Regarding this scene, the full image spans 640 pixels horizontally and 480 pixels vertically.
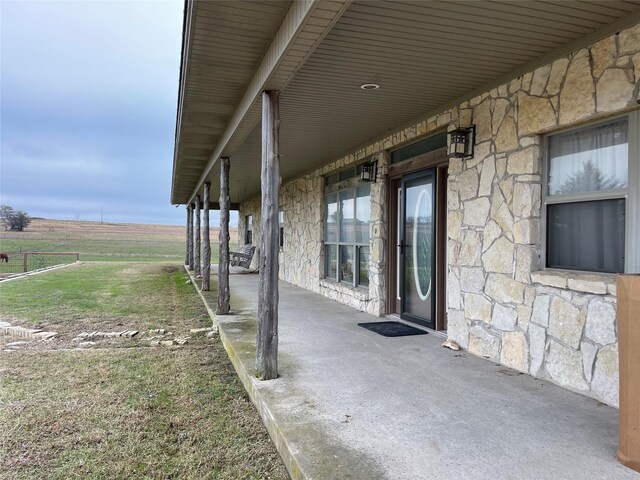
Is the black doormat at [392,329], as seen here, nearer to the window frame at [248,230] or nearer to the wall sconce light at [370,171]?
the wall sconce light at [370,171]

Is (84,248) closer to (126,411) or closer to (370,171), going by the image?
(370,171)

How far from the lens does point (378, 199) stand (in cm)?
586

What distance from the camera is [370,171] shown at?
19.6ft

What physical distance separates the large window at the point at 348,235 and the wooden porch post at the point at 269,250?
3.11m

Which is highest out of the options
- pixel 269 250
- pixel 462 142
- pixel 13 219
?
pixel 13 219

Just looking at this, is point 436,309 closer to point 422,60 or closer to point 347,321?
point 347,321

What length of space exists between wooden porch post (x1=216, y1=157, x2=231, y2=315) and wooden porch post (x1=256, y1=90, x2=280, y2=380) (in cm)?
276

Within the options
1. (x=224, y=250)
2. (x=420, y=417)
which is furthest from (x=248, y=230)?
(x=420, y=417)

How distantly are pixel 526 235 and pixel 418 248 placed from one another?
5.98 feet

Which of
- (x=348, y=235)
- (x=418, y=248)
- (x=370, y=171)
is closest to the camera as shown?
(x=418, y=248)

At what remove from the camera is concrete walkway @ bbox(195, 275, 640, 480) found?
2049 millimetres

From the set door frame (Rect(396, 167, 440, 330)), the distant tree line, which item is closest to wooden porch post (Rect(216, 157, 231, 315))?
door frame (Rect(396, 167, 440, 330))

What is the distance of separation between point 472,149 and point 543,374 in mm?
1976

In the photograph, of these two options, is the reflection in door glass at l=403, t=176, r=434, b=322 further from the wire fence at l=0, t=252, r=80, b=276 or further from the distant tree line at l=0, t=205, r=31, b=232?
the distant tree line at l=0, t=205, r=31, b=232
